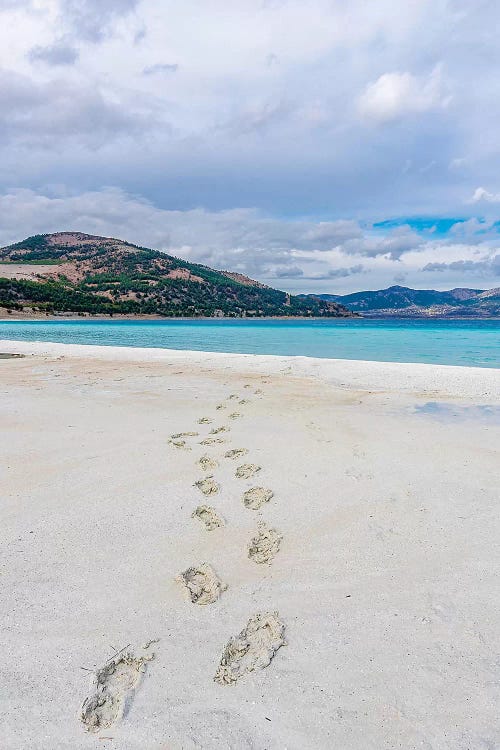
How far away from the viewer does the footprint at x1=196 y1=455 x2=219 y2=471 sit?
6260 mm

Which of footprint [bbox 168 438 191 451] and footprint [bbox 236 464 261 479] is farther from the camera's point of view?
footprint [bbox 168 438 191 451]

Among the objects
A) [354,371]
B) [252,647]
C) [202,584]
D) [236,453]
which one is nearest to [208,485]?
[236,453]

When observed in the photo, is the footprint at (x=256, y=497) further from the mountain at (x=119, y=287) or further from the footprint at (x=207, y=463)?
the mountain at (x=119, y=287)

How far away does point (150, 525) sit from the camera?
4.62 metres

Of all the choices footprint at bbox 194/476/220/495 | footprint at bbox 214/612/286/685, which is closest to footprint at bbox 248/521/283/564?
footprint at bbox 214/612/286/685

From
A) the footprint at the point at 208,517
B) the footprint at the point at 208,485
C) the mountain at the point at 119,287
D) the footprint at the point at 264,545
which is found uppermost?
the mountain at the point at 119,287

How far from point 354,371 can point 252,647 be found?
621 inches

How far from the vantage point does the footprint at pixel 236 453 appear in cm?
682

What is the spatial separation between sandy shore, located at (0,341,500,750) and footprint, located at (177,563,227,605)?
3 centimetres

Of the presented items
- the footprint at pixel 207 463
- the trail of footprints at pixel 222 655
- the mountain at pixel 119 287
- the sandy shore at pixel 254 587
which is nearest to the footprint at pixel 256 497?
the sandy shore at pixel 254 587

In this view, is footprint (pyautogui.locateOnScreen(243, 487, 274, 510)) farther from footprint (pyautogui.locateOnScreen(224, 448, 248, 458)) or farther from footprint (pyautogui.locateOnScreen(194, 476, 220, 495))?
footprint (pyautogui.locateOnScreen(224, 448, 248, 458))

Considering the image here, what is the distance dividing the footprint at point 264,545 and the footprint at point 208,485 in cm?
103

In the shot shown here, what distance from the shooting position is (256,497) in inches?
209

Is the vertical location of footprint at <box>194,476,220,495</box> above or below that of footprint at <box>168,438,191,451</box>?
below
